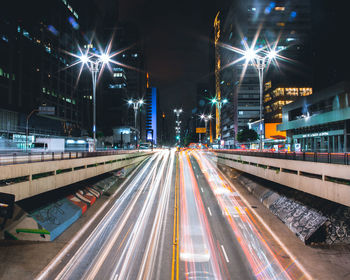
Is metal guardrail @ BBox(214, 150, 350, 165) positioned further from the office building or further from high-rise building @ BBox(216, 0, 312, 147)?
high-rise building @ BBox(216, 0, 312, 147)

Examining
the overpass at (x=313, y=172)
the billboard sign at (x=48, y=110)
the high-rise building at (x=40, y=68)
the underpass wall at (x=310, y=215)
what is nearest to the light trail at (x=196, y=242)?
the underpass wall at (x=310, y=215)

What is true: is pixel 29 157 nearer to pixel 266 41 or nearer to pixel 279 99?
pixel 279 99

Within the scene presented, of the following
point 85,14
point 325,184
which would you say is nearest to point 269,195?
point 325,184

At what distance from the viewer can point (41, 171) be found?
17609 mm

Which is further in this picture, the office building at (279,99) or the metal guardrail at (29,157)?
the office building at (279,99)

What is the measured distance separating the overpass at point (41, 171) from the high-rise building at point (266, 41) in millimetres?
74425

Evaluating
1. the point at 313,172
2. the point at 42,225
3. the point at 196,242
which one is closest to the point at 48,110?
the point at 42,225

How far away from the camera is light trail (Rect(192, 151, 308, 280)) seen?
13367 mm

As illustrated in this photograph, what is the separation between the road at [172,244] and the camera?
13.2 metres

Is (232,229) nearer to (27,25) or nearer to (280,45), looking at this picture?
(27,25)

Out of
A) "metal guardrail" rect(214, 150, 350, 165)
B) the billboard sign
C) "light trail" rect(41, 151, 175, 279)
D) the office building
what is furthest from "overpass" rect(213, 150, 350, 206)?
the office building

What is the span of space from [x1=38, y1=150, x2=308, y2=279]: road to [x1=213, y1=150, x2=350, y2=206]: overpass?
4.69m

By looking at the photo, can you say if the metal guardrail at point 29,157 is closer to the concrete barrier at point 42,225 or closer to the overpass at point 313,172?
the concrete barrier at point 42,225

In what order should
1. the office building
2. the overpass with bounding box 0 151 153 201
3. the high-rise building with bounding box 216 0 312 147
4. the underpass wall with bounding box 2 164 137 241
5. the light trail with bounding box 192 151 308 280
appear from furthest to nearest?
1. the high-rise building with bounding box 216 0 312 147
2. the office building
3. the underpass wall with bounding box 2 164 137 241
4. the overpass with bounding box 0 151 153 201
5. the light trail with bounding box 192 151 308 280
